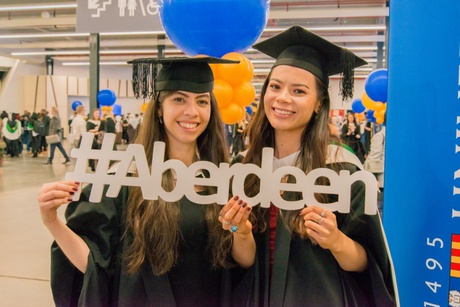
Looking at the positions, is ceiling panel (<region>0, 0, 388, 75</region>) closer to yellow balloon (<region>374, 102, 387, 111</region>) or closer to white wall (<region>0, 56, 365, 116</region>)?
white wall (<region>0, 56, 365, 116</region>)

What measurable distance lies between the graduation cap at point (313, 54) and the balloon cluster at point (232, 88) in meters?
1.38

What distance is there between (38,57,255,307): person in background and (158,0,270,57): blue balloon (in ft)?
3.39

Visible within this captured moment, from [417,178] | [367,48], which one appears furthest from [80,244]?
[367,48]

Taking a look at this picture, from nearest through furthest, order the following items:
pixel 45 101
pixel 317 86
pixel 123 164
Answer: pixel 123 164, pixel 317 86, pixel 45 101

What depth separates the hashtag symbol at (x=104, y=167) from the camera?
1.33 m

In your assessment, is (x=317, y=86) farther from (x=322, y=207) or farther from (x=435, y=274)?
(x=435, y=274)

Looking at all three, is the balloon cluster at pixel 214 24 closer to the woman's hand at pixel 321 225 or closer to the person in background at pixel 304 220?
the person in background at pixel 304 220

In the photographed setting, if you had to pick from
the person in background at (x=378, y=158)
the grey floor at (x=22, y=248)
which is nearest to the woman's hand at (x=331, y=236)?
the grey floor at (x=22, y=248)

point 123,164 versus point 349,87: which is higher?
point 349,87

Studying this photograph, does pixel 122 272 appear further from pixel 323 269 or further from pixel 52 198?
pixel 323 269

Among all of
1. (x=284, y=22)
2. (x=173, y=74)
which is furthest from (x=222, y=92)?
(x=284, y=22)

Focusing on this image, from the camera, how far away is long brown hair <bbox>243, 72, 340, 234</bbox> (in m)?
1.36

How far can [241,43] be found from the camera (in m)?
2.60

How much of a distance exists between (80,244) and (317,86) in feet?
3.11
